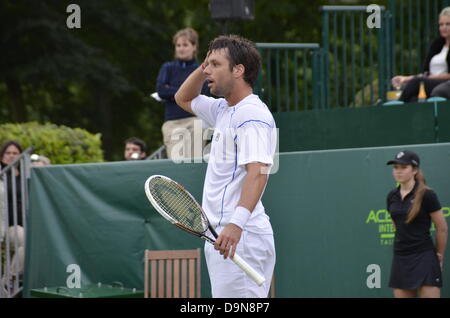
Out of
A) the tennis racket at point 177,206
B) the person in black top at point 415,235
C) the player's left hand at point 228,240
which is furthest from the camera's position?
the person in black top at point 415,235

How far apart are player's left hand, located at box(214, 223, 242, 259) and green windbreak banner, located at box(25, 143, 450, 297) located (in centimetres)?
370

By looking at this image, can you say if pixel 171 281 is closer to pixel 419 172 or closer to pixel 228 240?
pixel 419 172

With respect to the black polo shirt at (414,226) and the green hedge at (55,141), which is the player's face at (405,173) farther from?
the green hedge at (55,141)

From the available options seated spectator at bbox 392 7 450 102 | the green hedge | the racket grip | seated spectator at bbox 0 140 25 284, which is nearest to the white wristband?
the racket grip

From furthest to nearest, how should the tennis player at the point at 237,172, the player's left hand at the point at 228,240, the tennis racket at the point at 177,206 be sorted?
the tennis racket at the point at 177,206 < the tennis player at the point at 237,172 < the player's left hand at the point at 228,240

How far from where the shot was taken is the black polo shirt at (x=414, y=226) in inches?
322

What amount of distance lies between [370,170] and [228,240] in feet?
12.6

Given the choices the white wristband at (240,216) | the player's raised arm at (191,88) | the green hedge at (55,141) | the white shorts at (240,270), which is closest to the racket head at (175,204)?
the white shorts at (240,270)

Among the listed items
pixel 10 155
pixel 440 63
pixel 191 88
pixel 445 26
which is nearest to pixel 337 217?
pixel 440 63

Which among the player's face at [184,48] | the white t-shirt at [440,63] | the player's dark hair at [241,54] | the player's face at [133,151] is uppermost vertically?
the player's face at [184,48]

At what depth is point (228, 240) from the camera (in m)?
5.30

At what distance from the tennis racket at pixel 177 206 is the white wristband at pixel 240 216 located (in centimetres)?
22

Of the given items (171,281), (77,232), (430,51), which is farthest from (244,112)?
(430,51)

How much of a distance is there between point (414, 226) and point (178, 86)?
11.2 feet
